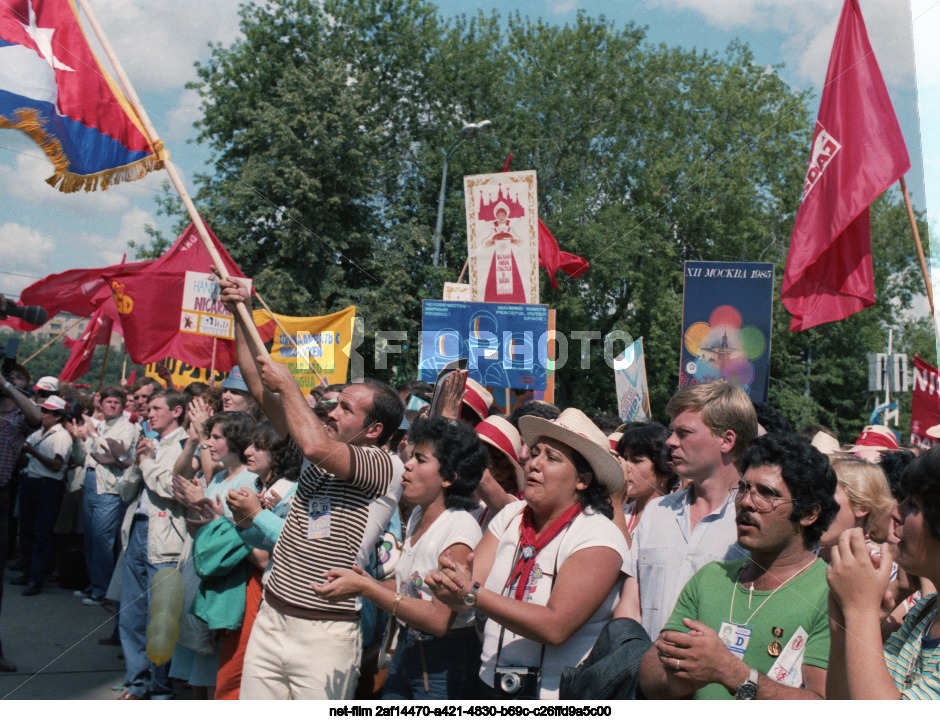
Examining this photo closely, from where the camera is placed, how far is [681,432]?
309cm

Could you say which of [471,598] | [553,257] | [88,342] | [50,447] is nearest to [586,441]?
[471,598]

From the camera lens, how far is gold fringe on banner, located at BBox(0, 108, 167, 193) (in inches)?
139

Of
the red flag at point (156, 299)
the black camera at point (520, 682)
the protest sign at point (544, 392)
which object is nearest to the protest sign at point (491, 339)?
the protest sign at point (544, 392)

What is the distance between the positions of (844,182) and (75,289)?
645cm

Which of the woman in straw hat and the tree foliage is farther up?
the tree foliage

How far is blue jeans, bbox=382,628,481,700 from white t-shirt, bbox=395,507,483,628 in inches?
3.4

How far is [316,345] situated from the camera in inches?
290

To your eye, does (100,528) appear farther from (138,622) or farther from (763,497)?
(763,497)

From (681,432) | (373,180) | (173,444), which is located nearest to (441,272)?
(373,180)

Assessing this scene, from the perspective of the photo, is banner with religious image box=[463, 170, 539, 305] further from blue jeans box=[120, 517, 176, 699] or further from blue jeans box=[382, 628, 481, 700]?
blue jeans box=[382, 628, 481, 700]

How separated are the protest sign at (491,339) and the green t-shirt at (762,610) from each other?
3.86 meters

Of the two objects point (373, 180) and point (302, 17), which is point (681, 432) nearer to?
point (373, 180)

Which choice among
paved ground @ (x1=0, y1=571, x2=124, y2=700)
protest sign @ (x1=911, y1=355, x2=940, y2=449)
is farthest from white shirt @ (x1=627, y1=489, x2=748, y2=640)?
protest sign @ (x1=911, y1=355, x2=940, y2=449)

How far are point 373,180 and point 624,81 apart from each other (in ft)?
5.84
